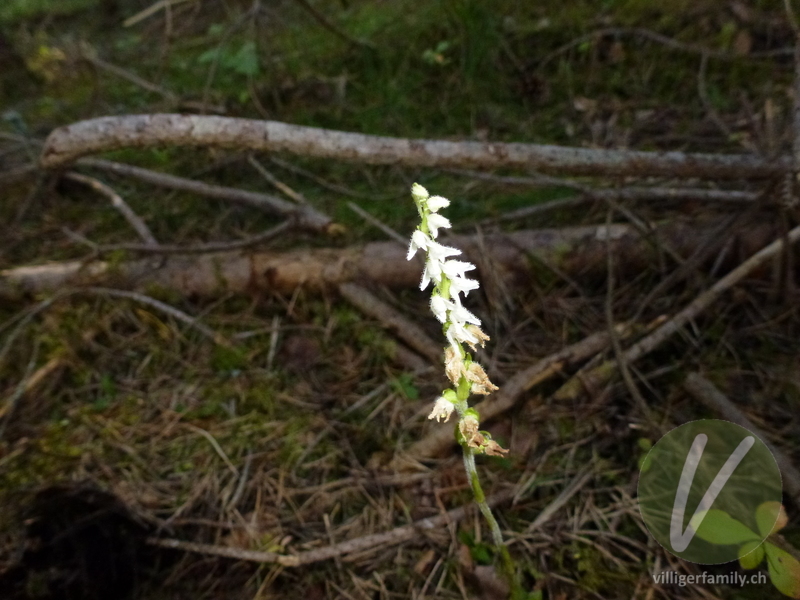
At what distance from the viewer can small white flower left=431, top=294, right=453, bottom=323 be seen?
1216 millimetres

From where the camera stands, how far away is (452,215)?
3307 millimetres

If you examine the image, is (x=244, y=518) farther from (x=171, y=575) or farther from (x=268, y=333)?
(x=268, y=333)

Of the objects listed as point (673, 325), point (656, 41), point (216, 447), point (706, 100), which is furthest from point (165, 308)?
point (656, 41)

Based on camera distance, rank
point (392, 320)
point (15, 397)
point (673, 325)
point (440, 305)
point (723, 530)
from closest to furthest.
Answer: point (440, 305) < point (723, 530) < point (673, 325) < point (15, 397) < point (392, 320)

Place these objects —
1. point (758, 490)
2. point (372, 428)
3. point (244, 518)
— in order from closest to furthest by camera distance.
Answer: point (758, 490)
point (244, 518)
point (372, 428)

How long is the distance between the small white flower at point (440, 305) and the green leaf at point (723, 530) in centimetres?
109

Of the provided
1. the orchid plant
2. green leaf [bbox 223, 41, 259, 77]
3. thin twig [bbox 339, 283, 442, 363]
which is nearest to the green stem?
the orchid plant

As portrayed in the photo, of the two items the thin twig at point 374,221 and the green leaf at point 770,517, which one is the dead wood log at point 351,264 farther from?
the green leaf at point 770,517

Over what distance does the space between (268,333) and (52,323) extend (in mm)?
1283

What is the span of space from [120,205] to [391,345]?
2486mm

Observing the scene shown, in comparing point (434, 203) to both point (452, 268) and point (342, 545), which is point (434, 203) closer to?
point (452, 268)

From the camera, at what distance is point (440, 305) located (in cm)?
122

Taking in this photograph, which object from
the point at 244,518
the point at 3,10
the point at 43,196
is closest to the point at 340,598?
the point at 244,518

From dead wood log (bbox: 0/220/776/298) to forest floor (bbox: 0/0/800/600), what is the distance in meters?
0.07
